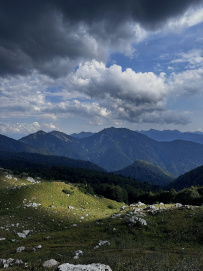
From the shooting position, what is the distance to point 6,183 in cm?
12069

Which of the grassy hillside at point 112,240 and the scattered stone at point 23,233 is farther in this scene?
the scattered stone at point 23,233

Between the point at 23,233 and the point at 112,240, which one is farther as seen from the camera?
the point at 23,233

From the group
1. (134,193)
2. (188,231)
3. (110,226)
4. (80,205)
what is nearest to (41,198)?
(80,205)

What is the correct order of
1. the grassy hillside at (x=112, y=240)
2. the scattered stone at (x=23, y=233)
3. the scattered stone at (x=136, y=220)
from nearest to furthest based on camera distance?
the grassy hillside at (x=112, y=240) < the scattered stone at (x=136, y=220) < the scattered stone at (x=23, y=233)

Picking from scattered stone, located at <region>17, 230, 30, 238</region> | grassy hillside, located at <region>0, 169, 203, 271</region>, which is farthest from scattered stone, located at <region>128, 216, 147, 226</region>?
scattered stone, located at <region>17, 230, 30, 238</region>

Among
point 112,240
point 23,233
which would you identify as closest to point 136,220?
point 112,240

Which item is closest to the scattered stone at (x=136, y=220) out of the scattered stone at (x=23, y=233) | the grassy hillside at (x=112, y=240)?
the grassy hillside at (x=112, y=240)

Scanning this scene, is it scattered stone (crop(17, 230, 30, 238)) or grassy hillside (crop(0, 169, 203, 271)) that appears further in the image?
scattered stone (crop(17, 230, 30, 238))

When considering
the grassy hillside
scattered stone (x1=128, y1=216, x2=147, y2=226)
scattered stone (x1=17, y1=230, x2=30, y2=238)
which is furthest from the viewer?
scattered stone (x1=17, y1=230, x2=30, y2=238)

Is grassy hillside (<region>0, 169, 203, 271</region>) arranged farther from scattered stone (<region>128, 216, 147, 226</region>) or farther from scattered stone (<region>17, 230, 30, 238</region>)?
scattered stone (<region>128, 216, 147, 226</region>)

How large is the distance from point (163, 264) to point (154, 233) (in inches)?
684

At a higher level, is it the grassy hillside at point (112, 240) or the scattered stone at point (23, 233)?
the grassy hillside at point (112, 240)

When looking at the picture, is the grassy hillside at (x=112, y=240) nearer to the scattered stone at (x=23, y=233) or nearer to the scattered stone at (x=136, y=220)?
the scattered stone at (x=23, y=233)

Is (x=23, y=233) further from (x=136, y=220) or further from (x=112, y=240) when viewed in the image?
(x=136, y=220)
